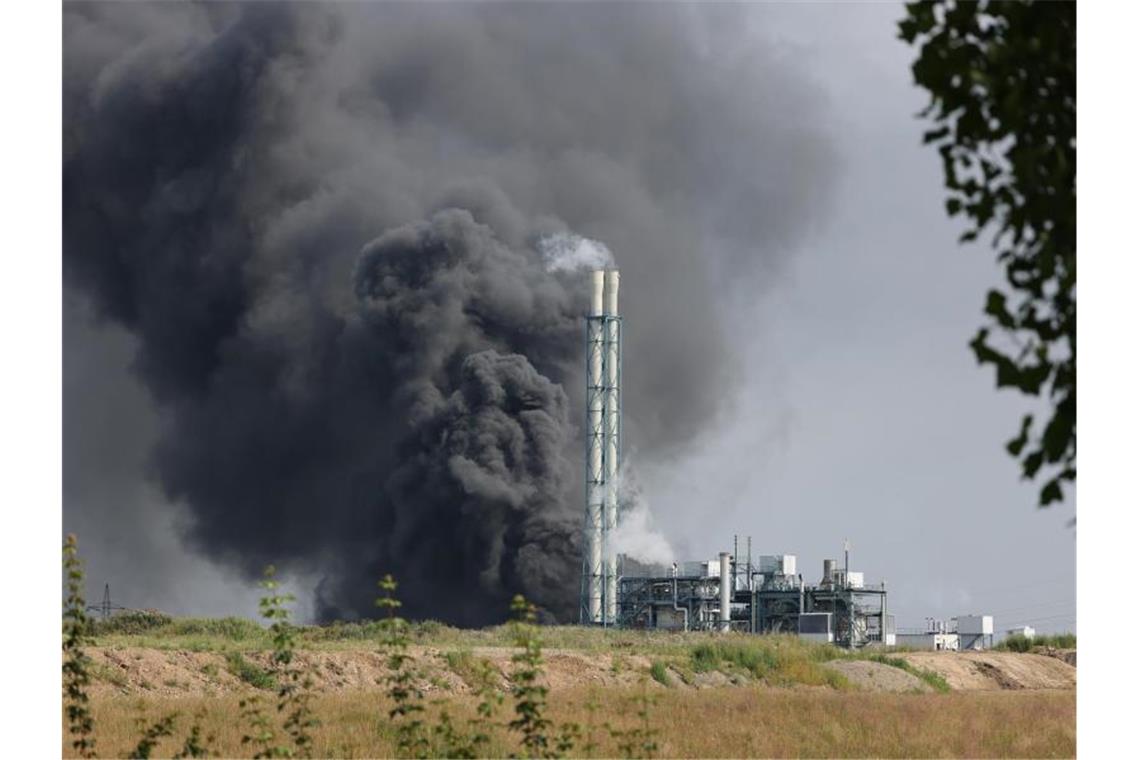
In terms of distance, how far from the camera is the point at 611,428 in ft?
219

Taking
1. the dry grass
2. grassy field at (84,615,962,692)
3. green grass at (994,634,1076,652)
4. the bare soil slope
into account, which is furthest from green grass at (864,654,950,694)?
green grass at (994,634,1076,652)

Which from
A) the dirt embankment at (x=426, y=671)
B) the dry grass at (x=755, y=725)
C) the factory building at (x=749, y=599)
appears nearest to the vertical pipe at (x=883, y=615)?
the factory building at (x=749, y=599)

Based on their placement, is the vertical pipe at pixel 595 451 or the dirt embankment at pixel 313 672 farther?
the vertical pipe at pixel 595 451

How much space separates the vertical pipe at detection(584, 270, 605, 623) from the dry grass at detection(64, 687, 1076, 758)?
34.6m

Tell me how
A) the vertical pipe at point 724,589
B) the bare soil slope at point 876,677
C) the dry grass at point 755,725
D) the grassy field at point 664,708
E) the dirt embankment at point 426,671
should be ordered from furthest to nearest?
1. the vertical pipe at point 724,589
2. the bare soil slope at point 876,677
3. the dirt embankment at point 426,671
4. the dry grass at point 755,725
5. the grassy field at point 664,708

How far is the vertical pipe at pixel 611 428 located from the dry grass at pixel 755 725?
34.5 m

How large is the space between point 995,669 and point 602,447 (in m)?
21.5

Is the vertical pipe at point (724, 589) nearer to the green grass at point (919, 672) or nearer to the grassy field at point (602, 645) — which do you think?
the grassy field at point (602, 645)

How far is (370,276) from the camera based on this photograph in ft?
240

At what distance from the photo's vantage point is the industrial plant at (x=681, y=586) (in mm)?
64500
